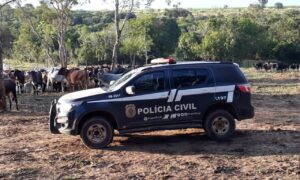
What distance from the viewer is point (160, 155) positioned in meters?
10.0

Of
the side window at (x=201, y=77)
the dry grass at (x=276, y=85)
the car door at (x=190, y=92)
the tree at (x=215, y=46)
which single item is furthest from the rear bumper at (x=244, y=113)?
the tree at (x=215, y=46)

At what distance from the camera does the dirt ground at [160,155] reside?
347 inches

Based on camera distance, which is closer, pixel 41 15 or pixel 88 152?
pixel 88 152

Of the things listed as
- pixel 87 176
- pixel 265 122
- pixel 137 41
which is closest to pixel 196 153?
pixel 87 176

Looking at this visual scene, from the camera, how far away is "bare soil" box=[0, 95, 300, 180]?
8820mm

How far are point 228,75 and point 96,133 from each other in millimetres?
3227

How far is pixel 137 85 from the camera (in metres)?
10.8

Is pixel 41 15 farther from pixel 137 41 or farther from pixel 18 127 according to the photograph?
pixel 18 127

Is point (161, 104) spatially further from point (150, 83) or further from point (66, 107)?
point (66, 107)

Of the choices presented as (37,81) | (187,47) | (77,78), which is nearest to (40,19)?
(37,81)

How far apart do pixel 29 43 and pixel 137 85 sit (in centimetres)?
5942

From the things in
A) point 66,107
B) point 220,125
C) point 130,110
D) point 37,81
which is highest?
point 66,107

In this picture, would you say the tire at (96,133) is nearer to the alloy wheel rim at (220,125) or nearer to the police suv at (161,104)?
the police suv at (161,104)

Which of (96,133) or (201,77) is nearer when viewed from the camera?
(96,133)
